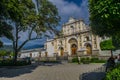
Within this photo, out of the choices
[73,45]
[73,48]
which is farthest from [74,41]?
[73,48]

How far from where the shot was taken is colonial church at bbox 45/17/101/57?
55.0m

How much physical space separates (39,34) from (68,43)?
29696 millimetres

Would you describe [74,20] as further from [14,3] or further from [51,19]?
[14,3]

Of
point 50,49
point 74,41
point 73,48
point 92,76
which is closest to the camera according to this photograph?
point 92,76

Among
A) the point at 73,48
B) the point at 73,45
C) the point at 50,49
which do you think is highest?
the point at 73,45

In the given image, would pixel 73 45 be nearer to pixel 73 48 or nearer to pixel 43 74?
pixel 73 48

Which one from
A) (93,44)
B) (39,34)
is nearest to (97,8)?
(39,34)

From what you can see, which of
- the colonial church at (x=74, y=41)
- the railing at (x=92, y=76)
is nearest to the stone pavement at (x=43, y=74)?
the railing at (x=92, y=76)

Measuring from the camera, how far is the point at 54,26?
33969mm

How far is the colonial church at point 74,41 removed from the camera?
5500 cm

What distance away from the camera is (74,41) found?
60.0 metres

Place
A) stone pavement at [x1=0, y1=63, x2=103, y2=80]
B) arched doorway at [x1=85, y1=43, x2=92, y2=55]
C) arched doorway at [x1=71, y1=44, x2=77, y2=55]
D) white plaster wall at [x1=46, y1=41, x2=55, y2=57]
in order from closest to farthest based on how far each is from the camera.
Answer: stone pavement at [x1=0, y1=63, x2=103, y2=80], arched doorway at [x1=85, y1=43, x2=92, y2=55], arched doorway at [x1=71, y1=44, x2=77, y2=55], white plaster wall at [x1=46, y1=41, x2=55, y2=57]

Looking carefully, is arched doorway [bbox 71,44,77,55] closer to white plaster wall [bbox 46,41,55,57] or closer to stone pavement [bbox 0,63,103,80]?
white plaster wall [bbox 46,41,55,57]

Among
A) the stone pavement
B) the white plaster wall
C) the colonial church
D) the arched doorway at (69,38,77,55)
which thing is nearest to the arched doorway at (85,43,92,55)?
the colonial church
